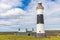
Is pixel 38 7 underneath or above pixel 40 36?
above

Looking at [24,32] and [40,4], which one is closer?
[40,4]

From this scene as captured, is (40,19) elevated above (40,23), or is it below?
above

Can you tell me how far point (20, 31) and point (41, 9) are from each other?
18.2 m

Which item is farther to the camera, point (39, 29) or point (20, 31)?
point (20, 31)

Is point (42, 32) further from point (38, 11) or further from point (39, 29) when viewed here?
point (38, 11)

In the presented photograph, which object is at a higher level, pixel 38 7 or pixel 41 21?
pixel 38 7

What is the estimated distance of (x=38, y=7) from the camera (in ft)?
139

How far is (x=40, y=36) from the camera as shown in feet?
136

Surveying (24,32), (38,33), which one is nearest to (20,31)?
(24,32)

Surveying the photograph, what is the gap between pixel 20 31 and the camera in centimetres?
5844

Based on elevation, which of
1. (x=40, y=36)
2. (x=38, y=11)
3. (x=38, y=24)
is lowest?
(x=40, y=36)

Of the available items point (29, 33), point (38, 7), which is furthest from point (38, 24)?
point (29, 33)

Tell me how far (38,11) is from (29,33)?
15.5 metres

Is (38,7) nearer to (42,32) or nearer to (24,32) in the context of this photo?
(42,32)
